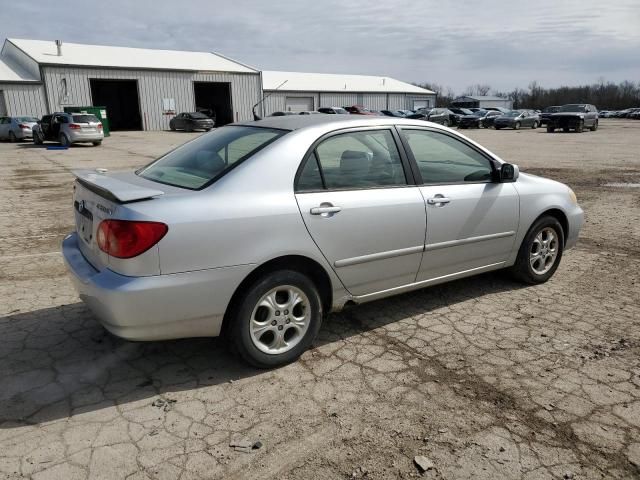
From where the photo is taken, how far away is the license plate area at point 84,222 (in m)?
3.21

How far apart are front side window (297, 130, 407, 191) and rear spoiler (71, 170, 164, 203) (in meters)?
0.95

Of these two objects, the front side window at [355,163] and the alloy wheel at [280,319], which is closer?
the alloy wheel at [280,319]

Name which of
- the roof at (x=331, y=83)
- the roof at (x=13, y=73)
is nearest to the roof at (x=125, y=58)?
the roof at (x=13, y=73)

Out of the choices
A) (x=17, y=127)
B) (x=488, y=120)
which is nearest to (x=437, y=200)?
(x=17, y=127)

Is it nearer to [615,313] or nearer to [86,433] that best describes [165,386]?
[86,433]

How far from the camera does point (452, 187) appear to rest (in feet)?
13.3

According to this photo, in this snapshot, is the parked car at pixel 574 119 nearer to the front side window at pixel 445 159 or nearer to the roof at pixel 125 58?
the roof at pixel 125 58

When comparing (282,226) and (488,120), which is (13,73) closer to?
(488,120)

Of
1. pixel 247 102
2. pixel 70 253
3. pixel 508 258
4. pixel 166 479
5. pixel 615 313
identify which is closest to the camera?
pixel 166 479

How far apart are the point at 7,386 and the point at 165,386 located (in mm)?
969

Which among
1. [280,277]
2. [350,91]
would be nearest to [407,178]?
[280,277]

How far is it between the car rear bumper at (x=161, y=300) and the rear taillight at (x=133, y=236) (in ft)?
0.50

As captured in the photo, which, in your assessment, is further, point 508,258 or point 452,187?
point 508,258

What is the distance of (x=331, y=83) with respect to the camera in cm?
5178
